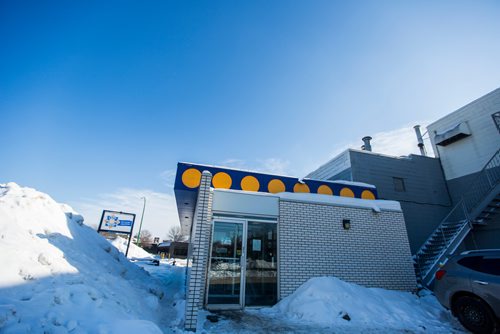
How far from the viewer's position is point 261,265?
6637 millimetres

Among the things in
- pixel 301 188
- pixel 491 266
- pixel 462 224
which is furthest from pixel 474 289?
pixel 462 224

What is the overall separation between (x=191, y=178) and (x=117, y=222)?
6769 mm

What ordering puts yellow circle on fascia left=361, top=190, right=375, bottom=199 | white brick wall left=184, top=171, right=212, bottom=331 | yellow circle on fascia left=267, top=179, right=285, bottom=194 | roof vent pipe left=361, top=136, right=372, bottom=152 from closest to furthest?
white brick wall left=184, top=171, right=212, bottom=331 → yellow circle on fascia left=267, top=179, right=285, bottom=194 → yellow circle on fascia left=361, top=190, right=375, bottom=199 → roof vent pipe left=361, top=136, right=372, bottom=152

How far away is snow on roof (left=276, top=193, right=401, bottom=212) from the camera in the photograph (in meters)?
7.53

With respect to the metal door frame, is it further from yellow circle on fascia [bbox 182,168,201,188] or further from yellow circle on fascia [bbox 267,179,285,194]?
yellow circle on fascia [bbox 267,179,285,194]

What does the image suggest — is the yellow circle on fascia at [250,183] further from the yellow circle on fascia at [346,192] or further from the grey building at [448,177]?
the grey building at [448,177]

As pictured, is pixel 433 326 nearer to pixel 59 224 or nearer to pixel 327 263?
pixel 327 263

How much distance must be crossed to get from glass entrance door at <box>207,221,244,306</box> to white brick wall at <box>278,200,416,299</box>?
4.13 feet

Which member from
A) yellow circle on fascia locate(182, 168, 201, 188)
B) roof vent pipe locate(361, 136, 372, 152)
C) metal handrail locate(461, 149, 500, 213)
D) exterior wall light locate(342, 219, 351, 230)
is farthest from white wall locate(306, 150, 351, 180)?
yellow circle on fascia locate(182, 168, 201, 188)

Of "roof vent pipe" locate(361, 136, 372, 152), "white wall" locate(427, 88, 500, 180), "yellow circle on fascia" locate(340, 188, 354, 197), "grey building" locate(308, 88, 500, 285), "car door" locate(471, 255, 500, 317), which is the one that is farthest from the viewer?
→ "roof vent pipe" locate(361, 136, 372, 152)

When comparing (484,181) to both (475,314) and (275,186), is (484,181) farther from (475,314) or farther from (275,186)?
(275,186)

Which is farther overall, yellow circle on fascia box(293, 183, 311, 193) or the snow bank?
yellow circle on fascia box(293, 183, 311, 193)

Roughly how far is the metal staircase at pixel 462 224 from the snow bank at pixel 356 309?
287cm

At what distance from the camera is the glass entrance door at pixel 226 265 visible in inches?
243
